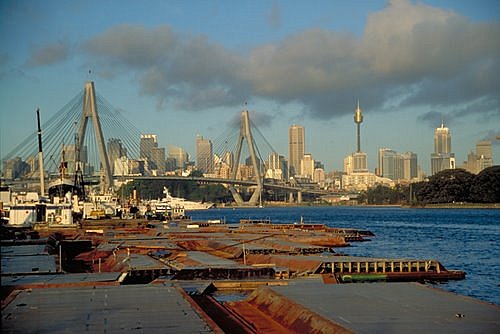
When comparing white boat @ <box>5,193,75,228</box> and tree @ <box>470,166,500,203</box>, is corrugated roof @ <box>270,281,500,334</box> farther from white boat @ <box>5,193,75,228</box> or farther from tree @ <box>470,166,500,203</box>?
tree @ <box>470,166,500,203</box>

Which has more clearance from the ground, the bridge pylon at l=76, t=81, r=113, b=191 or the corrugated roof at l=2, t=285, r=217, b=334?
the bridge pylon at l=76, t=81, r=113, b=191

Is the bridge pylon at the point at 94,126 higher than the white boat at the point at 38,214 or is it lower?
higher

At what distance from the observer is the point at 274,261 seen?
2920 centimetres

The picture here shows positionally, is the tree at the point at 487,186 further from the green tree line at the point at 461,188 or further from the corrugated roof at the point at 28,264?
the corrugated roof at the point at 28,264

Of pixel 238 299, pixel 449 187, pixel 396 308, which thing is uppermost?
pixel 449 187

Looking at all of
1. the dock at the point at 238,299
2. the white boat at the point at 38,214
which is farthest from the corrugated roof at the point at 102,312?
the white boat at the point at 38,214

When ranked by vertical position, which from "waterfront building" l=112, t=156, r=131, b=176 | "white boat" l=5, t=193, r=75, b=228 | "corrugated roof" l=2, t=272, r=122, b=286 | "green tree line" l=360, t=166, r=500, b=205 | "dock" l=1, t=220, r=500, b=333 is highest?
"waterfront building" l=112, t=156, r=131, b=176

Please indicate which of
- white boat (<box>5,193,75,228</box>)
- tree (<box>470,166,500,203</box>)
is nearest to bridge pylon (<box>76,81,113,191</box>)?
white boat (<box>5,193,75,228</box>)

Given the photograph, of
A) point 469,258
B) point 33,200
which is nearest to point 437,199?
point 33,200

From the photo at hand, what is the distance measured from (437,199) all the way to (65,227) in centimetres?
9439

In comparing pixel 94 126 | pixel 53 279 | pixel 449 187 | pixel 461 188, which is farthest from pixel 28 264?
pixel 449 187

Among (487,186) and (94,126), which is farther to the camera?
(487,186)

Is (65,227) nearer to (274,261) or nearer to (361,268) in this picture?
(274,261)

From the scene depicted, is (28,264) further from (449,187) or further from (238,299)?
(449,187)
